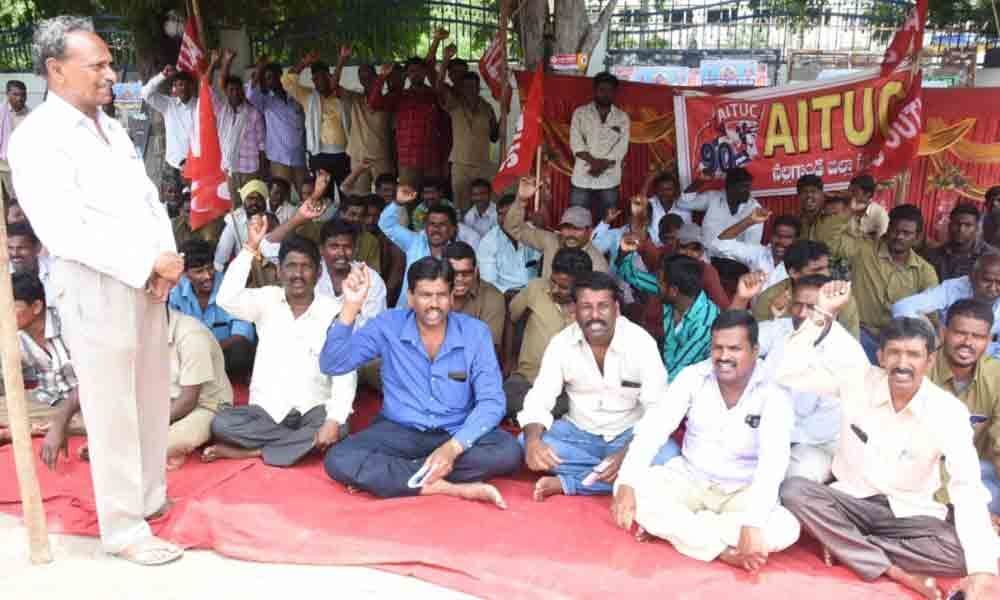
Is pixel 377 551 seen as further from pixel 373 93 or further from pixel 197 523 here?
pixel 373 93

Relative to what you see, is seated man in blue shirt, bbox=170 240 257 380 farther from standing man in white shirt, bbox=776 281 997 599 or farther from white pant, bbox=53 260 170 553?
standing man in white shirt, bbox=776 281 997 599

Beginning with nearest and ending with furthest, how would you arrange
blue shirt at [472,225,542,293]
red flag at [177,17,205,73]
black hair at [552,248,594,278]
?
black hair at [552,248,594,278]
blue shirt at [472,225,542,293]
red flag at [177,17,205,73]

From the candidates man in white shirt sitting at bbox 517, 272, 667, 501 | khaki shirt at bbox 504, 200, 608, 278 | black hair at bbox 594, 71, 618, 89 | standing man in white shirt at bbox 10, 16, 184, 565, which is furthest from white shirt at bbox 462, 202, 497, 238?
standing man in white shirt at bbox 10, 16, 184, 565

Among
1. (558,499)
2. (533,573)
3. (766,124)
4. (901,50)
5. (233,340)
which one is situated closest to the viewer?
(533,573)

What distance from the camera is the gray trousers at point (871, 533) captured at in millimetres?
2980

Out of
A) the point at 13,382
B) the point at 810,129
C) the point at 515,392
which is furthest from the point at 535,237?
the point at 13,382

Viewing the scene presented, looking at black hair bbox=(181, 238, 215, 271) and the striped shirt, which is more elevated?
black hair bbox=(181, 238, 215, 271)

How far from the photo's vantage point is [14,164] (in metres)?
2.83

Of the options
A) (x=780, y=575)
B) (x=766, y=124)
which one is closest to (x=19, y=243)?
(x=780, y=575)

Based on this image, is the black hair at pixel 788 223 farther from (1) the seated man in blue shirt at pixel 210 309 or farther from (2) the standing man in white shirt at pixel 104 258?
(2) the standing man in white shirt at pixel 104 258

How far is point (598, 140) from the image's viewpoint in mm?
7051

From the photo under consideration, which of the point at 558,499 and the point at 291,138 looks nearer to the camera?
the point at 558,499

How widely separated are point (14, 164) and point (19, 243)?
2.46m

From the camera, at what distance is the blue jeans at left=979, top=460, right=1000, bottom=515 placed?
3.35m
